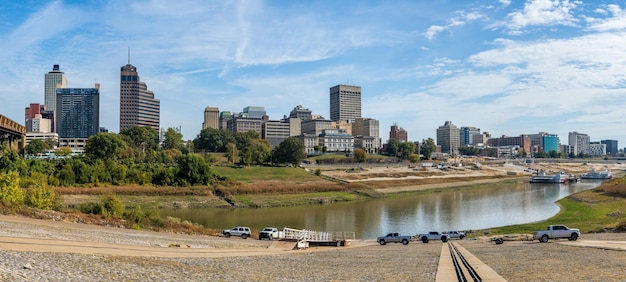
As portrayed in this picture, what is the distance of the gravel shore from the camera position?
53.9 ft

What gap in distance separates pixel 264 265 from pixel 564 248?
19.9m

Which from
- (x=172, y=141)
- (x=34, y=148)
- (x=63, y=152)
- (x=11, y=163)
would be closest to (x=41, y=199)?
(x=11, y=163)

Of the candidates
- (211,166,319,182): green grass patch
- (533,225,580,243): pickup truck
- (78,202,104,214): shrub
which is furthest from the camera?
(211,166,319,182): green grass patch

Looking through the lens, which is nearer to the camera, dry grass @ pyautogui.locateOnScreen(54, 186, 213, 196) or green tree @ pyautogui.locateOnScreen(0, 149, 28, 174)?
green tree @ pyautogui.locateOnScreen(0, 149, 28, 174)

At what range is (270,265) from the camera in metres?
23.2

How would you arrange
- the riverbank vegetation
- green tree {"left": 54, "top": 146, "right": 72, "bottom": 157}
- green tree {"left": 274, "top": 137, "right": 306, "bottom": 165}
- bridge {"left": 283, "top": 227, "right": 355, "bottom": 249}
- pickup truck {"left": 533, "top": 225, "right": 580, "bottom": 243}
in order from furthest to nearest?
green tree {"left": 54, "top": 146, "right": 72, "bottom": 157}, green tree {"left": 274, "top": 137, "right": 306, "bottom": 165}, the riverbank vegetation, bridge {"left": 283, "top": 227, "right": 355, "bottom": 249}, pickup truck {"left": 533, "top": 225, "right": 580, "bottom": 243}

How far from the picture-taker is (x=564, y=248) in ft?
99.1

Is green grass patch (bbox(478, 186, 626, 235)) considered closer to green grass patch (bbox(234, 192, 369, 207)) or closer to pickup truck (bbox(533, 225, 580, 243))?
pickup truck (bbox(533, 225, 580, 243))

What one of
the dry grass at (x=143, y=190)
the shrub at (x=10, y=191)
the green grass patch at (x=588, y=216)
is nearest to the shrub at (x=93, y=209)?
the shrub at (x=10, y=191)

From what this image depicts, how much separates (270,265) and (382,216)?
161 ft

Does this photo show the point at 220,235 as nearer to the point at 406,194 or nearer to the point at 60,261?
the point at 60,261

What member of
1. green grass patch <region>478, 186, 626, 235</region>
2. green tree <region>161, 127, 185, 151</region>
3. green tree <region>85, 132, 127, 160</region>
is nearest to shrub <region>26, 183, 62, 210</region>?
green grass patch <region>478, 186, 626, 235</region>

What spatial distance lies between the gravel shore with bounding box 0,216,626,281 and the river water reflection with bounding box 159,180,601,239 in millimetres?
25522

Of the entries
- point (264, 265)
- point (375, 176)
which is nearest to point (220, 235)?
point (264, 265)
